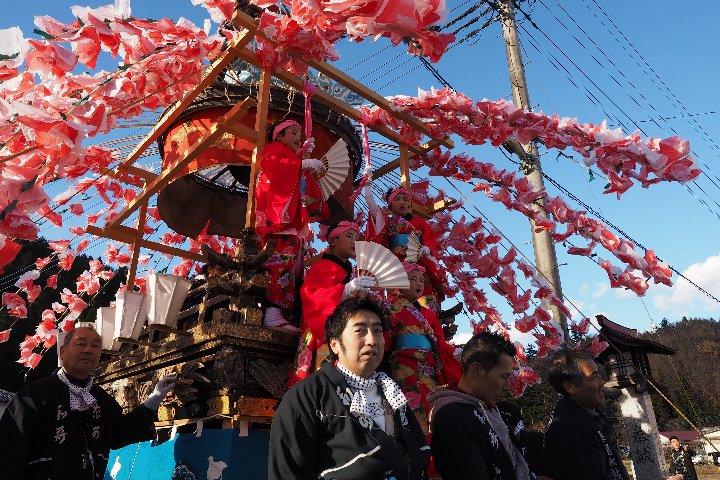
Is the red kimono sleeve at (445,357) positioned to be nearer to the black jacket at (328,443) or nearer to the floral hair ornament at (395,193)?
the floral hair ornament at (395,193)

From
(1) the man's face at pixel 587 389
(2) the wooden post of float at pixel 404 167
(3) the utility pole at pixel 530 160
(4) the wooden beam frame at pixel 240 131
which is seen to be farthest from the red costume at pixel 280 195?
(3) the utility pole at pixel 530 160

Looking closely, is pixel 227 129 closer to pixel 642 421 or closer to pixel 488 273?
pixel 488 273

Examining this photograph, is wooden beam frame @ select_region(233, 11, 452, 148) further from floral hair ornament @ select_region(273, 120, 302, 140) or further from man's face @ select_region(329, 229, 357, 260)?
man's face @ select_region(329, 229, 357, 260)

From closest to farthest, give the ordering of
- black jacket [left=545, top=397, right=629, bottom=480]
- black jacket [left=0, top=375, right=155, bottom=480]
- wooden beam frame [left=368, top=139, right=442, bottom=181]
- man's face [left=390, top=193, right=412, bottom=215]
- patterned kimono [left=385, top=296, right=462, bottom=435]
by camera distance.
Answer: black jacket [left=0, top=375, right=155, bottom=480] < black jacket [left=545, top=397, right=629, bottom=480] < patterned kimono [left=385, top=296, right=462, bottom=435] < man's face [left=390, top=193, right=412, bottom=215] < wooden beam frame [left=368, top=139, right=442, bottom=181]

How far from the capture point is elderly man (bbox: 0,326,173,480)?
2.63 meters

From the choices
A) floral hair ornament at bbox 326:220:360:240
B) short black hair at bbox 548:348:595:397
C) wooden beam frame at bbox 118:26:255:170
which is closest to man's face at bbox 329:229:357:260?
floral hair ornament at bbox 326:220:360:240

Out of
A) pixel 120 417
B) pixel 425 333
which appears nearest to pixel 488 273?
pixel 425 333

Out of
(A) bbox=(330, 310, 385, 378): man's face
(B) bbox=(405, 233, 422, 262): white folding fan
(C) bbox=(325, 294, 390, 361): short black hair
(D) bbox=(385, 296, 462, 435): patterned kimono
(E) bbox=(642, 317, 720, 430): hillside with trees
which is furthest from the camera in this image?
(E) bbox=(642, 317, 720, 430): hillside with trees

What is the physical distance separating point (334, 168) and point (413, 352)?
2.27 m

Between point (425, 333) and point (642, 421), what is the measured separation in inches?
246

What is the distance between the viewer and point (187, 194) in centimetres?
717

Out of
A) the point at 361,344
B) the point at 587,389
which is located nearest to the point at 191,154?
the point at 361,344

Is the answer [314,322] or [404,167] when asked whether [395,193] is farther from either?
[314,322]

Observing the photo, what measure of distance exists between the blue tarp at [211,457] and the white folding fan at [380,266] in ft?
4.09
